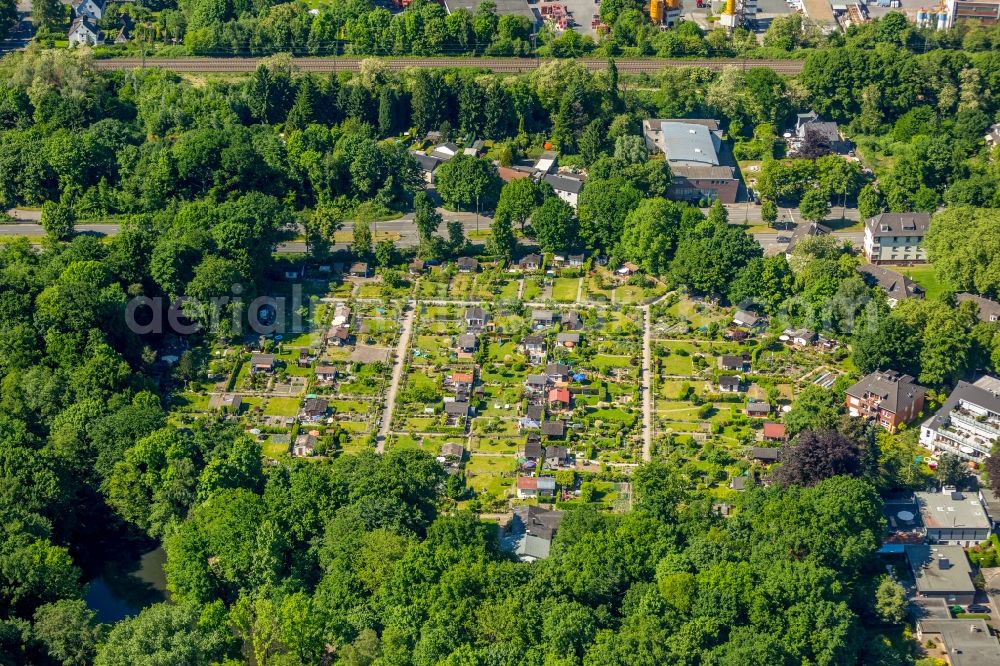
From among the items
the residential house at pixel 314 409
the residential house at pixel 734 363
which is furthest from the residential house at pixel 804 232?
the residential house at pixel 314 409

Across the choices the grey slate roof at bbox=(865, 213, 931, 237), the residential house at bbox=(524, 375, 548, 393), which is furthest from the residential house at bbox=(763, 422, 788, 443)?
the grey slate roof at bbox=(865, 213, 931, 237)

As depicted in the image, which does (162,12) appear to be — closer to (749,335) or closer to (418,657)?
(749,335)

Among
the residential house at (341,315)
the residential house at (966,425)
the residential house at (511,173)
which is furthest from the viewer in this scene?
the residential house at (511,173)

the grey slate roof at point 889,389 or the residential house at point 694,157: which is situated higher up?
the residential house at point 694,157

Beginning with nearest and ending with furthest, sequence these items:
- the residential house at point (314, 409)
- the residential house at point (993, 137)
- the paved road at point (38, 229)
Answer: the residential house at point (314, 409)
the paved road at point (38, 229)
the residential house at point (993, 137)

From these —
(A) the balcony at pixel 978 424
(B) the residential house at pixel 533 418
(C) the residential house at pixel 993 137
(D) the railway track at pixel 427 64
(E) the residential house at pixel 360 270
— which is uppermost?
(D) the railway track at pixel 427 64

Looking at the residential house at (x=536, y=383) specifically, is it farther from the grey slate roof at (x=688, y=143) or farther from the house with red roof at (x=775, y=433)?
the grey slate roof at (x=688, y=143)

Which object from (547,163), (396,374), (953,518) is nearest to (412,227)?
(547,163)
